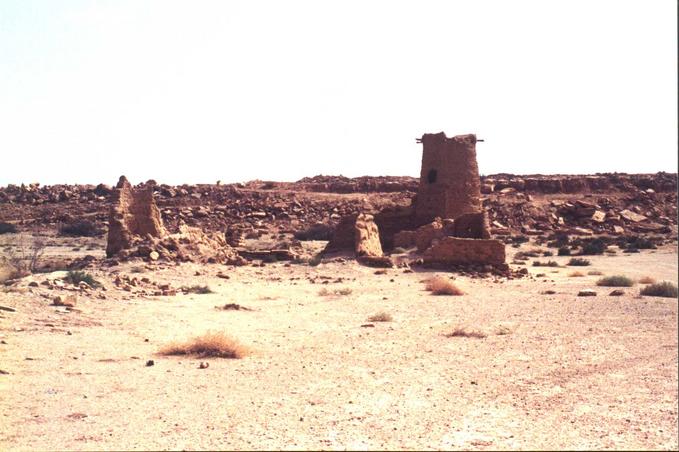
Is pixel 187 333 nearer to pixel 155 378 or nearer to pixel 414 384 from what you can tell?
pixel 155 378

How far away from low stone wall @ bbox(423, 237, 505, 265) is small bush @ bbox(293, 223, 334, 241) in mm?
13739

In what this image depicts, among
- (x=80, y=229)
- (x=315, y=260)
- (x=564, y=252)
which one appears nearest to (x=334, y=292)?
(x=315, y=260)

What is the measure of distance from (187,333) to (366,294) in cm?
556

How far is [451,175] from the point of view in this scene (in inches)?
893

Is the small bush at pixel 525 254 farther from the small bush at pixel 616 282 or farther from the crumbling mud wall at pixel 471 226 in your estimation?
the small bush at pixel 616 282

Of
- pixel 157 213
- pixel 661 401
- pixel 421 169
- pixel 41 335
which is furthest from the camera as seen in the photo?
pixel 421 169

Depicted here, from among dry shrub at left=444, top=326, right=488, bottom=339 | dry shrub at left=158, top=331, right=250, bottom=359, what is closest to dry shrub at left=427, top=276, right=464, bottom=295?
dry shrub at left=444, top=326, right=488, bottom=339

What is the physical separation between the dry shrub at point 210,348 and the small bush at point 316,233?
901 inches

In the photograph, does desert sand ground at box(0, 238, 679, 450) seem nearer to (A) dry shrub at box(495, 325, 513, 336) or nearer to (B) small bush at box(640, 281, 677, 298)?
(A) dry shrub at box(495, 325, 513, 336)

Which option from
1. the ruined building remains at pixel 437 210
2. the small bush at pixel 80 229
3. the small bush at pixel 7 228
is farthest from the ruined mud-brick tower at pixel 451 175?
the small bush at pixel 7 228

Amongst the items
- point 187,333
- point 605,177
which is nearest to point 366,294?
point 187,333

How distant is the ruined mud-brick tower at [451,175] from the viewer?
22672 mm

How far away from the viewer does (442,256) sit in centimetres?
1833

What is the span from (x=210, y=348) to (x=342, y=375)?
6.39 feet
